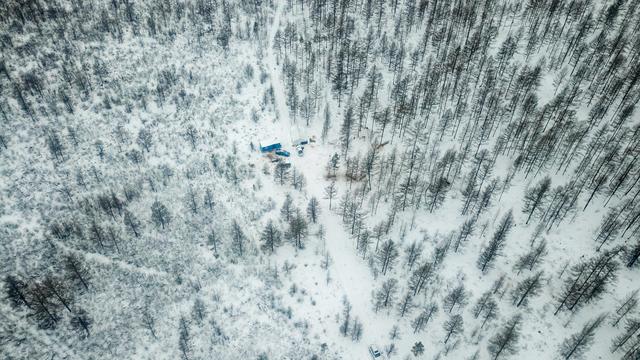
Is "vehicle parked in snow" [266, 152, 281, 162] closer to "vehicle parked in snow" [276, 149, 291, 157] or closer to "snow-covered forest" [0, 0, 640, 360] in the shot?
"snow-covered forest" [0, 0, 640, 360]

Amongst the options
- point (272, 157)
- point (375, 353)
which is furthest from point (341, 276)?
point (272, 157)

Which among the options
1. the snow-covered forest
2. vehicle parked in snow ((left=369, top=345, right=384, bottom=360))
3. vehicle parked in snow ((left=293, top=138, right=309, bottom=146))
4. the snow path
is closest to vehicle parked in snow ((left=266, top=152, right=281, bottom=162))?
the snow-covered forest

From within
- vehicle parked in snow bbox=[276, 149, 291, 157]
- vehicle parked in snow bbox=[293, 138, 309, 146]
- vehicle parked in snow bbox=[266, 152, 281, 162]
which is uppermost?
vehicle parked in snow bbox=[293, 138, 309, 146]

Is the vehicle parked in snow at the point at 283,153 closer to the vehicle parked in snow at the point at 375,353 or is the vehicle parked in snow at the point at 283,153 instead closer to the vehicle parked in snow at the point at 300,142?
the vehicle parked in snow at the point at 300,142

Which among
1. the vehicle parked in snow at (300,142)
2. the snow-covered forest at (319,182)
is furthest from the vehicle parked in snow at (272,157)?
the vehicle parked in snow at (300,142)

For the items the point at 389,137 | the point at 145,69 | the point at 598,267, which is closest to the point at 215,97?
the point at 145,69

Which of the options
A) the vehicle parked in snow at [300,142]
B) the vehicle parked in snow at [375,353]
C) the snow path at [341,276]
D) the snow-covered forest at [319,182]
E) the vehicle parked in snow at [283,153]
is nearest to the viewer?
the vehicle parked in snow at [375,353]

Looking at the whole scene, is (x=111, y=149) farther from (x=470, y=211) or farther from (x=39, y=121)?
(x=470, y=211)

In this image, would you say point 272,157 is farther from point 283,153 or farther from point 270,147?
point 283,153
